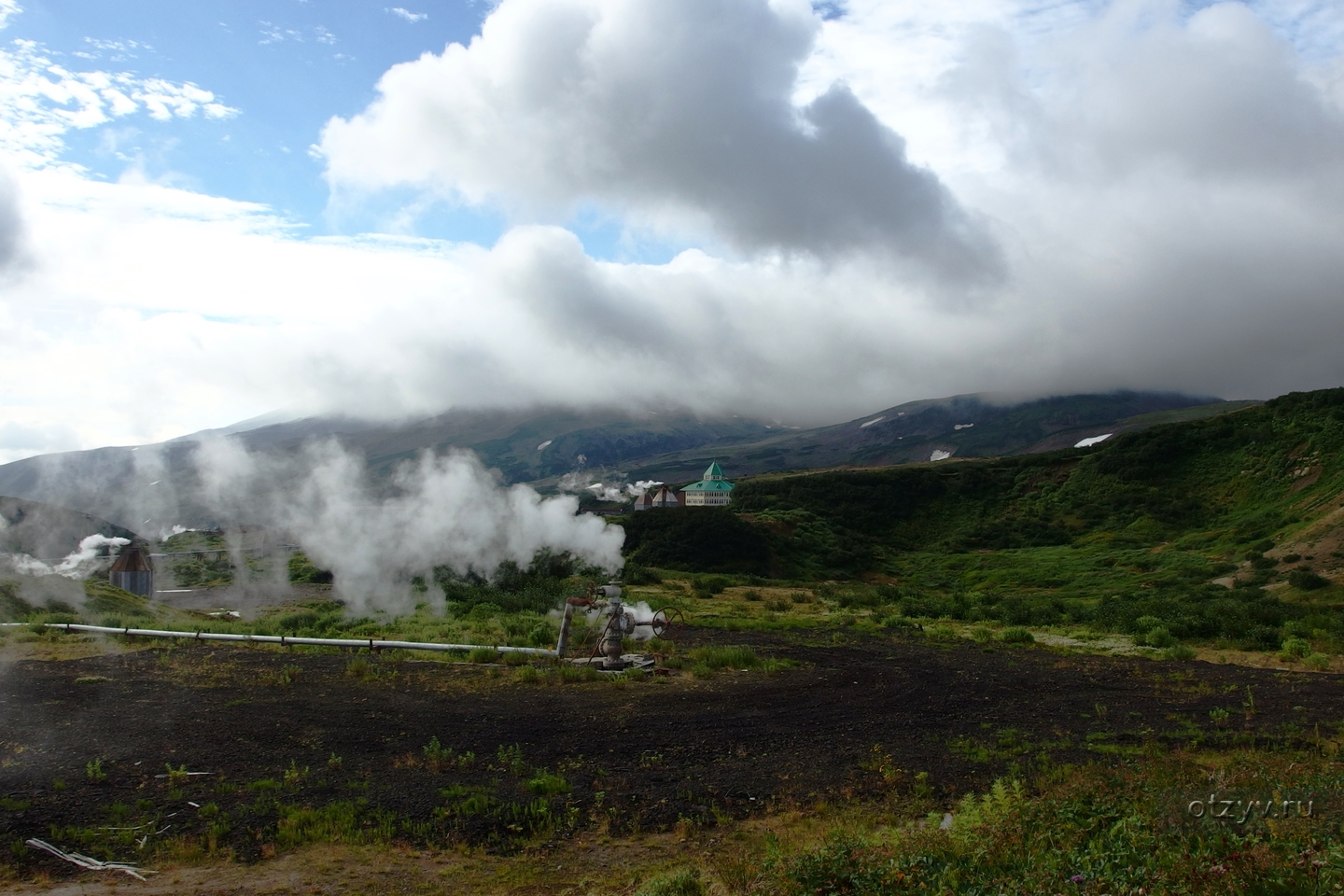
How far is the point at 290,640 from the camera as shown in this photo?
2316 centimetres

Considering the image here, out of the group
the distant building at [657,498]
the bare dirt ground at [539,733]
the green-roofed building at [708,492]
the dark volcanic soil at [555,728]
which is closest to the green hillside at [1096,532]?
the dark volcanic soil at [555,728]

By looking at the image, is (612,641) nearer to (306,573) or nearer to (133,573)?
(306,573)

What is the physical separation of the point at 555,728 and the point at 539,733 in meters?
0.39

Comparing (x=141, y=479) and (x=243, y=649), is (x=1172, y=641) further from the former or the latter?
(x=141, y=479)

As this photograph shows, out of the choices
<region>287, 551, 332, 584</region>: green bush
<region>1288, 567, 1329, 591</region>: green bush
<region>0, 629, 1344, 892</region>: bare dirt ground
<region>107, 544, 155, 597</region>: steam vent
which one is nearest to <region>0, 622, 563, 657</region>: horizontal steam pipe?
<region>0, 629, 1344, 892</region>: bare dirt ground

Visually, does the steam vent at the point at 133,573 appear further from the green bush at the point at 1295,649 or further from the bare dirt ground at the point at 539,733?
the green bush at the point at 1295,649

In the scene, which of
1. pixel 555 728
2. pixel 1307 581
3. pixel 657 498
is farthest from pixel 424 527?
pixel 657 498

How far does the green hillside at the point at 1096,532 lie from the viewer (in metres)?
32.8

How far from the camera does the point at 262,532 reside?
47219 millimetres

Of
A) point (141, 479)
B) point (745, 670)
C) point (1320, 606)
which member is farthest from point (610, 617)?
point (141, 479)

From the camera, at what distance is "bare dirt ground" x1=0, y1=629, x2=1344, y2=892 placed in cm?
1072

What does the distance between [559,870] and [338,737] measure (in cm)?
637

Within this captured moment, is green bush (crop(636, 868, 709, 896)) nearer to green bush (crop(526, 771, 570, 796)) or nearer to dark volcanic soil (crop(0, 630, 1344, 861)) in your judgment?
dark volcanic soil (crop(0, 630, 1344, 861))

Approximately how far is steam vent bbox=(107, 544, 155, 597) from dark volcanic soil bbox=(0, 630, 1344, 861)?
1993cm
